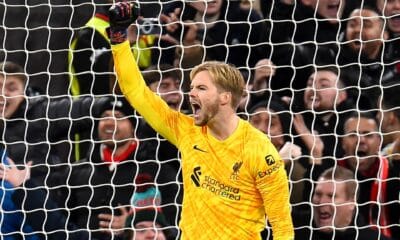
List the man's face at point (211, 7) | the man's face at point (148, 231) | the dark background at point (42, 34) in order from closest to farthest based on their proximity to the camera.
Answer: the man's face at point (148, 231) → the man's face at point (211, 7) → the dark background at point (42, 34)

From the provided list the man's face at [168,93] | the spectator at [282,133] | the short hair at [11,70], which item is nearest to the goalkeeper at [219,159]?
the spectator at [282,133]

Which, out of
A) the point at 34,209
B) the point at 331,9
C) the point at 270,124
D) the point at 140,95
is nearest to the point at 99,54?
the point at 34,209

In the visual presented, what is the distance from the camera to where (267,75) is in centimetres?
555

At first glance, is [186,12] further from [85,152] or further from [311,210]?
[311,210]

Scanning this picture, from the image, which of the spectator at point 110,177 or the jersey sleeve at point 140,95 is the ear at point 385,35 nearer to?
the spectator at point 110,177

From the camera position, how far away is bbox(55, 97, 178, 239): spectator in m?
5.37

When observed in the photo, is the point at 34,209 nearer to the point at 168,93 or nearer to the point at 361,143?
the point at 168,93

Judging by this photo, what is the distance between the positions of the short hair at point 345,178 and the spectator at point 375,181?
52mm

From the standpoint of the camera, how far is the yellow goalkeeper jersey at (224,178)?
3934mm

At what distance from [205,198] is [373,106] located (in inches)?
67.2

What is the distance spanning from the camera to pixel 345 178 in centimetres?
513

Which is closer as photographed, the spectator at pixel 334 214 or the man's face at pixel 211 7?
the spectator at pixel 334 214

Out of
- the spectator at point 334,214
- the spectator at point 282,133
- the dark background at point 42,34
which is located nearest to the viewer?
the spectator at point 334,214

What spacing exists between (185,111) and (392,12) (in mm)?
1197
